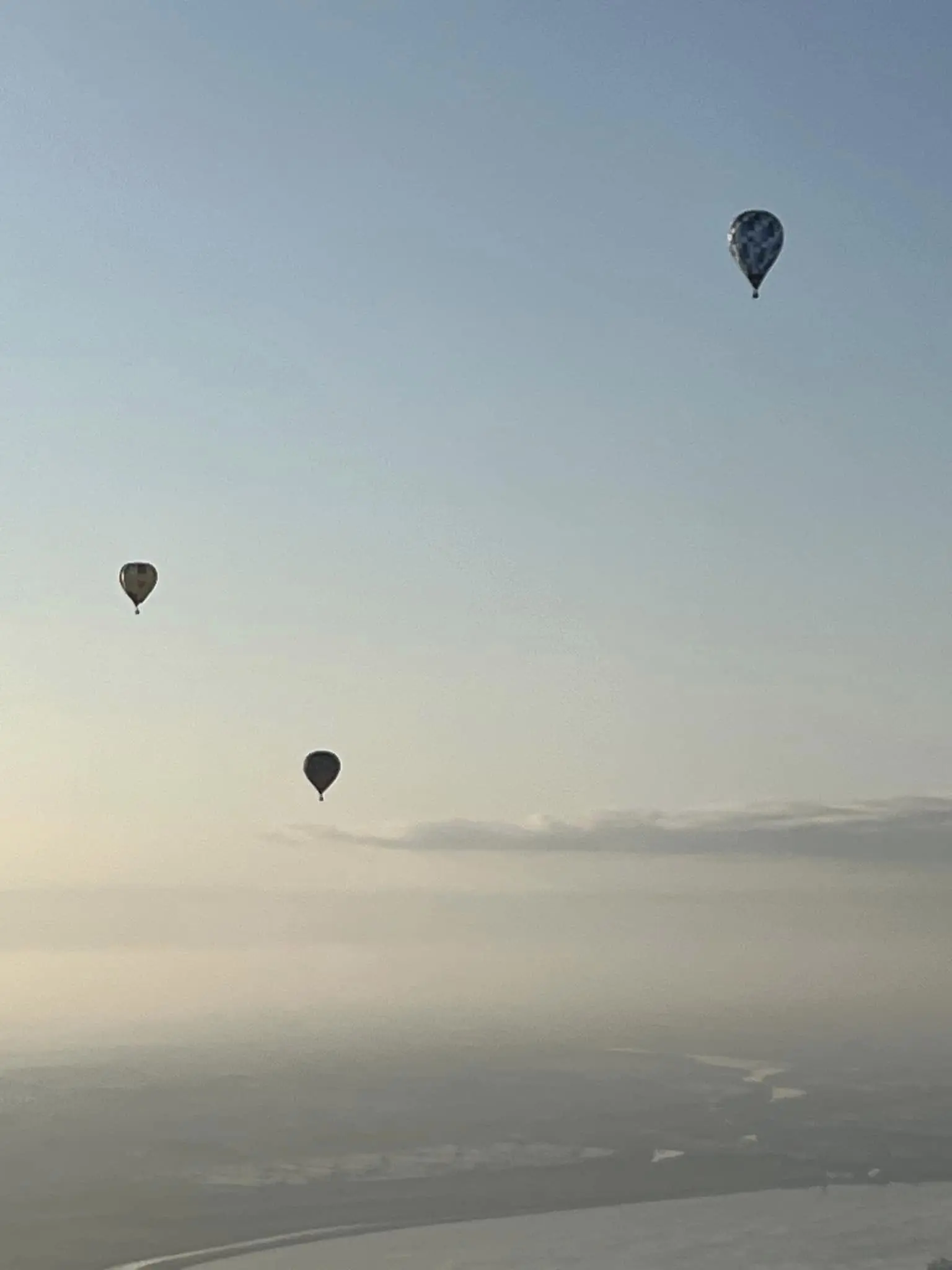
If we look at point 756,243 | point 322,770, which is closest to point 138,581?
point 322,770

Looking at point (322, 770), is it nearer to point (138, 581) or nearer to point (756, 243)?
point (138, 581)

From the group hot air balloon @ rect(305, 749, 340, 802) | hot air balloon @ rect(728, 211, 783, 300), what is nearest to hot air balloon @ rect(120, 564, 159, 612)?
hot air balloon @ rect(305, 749, 340, 802)

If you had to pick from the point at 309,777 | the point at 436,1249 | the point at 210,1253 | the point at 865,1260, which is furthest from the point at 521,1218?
the point at 309,777

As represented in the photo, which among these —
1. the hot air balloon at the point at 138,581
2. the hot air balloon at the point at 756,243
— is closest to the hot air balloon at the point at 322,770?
the hot air balloon at the point at 138,581

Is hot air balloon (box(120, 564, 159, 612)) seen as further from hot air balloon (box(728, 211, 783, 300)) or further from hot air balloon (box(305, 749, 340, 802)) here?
hot air balloon (box(728, 211, 783, 300))

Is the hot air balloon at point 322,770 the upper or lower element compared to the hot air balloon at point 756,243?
lower

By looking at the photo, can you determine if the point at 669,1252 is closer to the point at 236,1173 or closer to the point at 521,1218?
the point at 521,1218

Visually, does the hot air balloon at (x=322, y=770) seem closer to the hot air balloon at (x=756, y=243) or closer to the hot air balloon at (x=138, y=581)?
the hot air balloon at (x=138, y=581)
